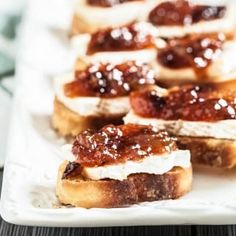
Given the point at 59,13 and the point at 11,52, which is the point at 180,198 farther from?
the point at 59,13

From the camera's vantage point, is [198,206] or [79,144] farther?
[79,144]

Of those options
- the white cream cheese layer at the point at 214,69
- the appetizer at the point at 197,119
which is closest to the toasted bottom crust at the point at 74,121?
the appetizer at the point at 197,119

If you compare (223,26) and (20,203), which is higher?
(223,26)

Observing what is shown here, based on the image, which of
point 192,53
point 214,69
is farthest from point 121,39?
point 214,69

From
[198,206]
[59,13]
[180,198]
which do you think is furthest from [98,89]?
[59,13]

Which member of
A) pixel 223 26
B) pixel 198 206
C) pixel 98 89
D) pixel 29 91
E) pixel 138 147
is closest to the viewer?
pixel 198 206

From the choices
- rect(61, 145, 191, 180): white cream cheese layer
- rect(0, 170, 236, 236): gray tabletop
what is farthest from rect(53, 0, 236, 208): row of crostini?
rect(0, 170, 236, 236): gray tabletop

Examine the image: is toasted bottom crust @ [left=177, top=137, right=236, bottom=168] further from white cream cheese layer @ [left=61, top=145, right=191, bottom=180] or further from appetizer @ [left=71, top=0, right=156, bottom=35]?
appetizer @ [left=71, top=0, right=156, bottom=35]
